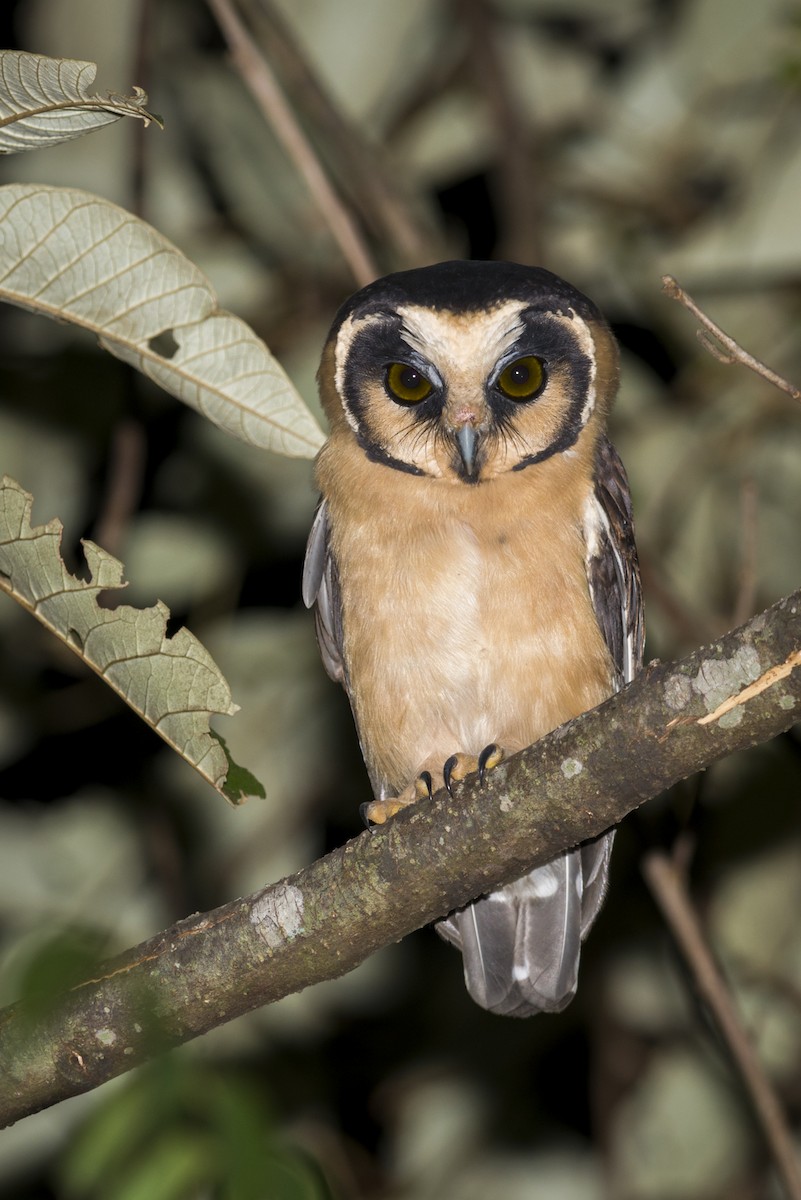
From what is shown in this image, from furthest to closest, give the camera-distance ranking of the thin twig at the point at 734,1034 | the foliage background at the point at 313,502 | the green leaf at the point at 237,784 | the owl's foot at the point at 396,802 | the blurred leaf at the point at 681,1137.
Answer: the blurred leaf at the point at 681,1137
the foliage background at the point at 313,502
the thin twig at the point at 734,1034
the owl's foot at the point at 396,802
the green leaf at the point at 237,784

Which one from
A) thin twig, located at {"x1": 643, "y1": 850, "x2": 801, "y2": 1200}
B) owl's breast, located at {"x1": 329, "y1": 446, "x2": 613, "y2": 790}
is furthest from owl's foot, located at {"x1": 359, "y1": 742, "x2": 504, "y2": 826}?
thin twig, located at {"x1": 643, "y1": 850, "x2": 801, "y2": 1200}

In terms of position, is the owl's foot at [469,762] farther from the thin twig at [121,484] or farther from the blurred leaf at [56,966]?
the blurred leaf at [56,966]

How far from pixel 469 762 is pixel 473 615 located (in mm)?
408

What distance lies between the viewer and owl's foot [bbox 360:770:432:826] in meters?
3.93

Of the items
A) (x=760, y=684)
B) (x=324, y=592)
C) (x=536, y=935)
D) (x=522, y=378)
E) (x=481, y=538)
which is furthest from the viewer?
(x=324, y=592)

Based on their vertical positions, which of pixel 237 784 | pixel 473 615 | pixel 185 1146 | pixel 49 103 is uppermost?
pixel 49 103

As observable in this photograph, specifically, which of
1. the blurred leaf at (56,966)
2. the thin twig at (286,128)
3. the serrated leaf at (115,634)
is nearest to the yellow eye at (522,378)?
the thin twig at (286,128)

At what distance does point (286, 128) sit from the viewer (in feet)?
14.2

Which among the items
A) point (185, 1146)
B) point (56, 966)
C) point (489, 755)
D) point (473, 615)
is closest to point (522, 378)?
point (473, 615)

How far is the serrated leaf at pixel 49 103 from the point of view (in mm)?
2447

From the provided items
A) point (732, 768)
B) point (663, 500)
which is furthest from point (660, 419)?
point (732, 768)

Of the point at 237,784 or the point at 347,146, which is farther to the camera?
the point at 347,146

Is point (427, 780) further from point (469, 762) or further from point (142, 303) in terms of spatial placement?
point (142, 303)

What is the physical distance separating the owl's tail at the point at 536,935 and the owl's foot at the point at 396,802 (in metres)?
0.44
